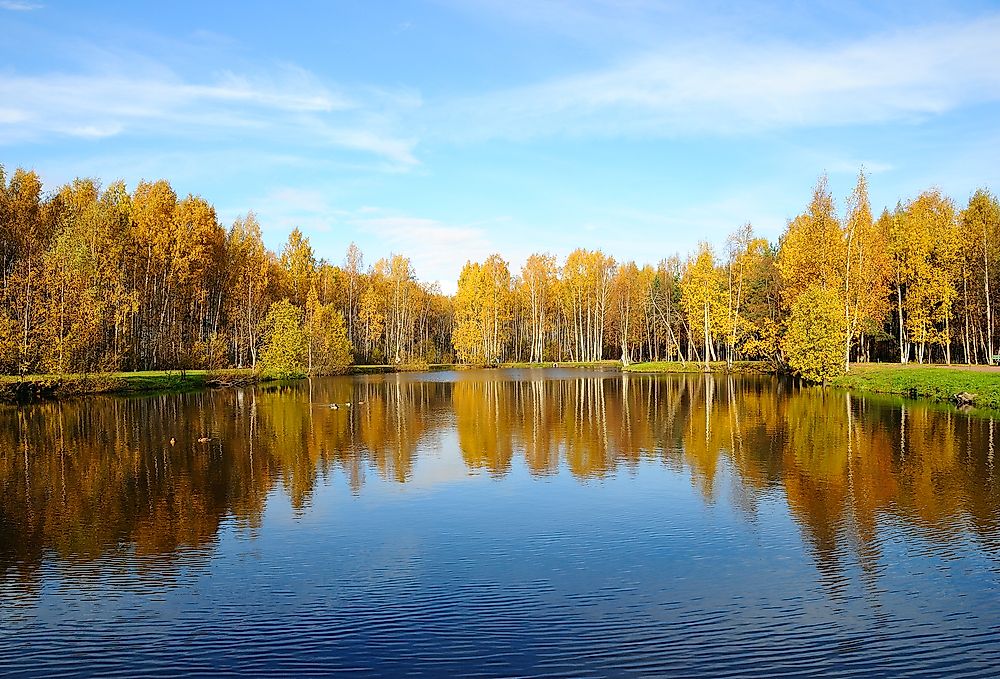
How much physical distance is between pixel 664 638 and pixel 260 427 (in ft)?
68.2

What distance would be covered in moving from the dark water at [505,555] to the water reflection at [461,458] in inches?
4.0

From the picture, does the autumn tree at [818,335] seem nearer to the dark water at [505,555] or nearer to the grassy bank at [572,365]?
the dark water at [505,555]

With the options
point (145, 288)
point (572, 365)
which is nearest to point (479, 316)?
point (572, 365)

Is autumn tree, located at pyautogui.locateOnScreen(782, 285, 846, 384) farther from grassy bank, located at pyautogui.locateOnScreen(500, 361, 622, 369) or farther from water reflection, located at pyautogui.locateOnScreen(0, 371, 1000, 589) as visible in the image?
grassy bank, located at pyautogui.locateOnScreen(500, 361, 622, 369)

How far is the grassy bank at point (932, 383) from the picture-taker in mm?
29255

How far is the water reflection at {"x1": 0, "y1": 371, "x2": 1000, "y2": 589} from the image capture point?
12.0 m

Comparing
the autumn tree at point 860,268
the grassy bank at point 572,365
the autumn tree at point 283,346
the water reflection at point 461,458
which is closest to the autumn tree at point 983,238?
the autumn tree at point 860,268

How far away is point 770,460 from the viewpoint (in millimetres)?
18391

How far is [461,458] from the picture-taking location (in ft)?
63.8

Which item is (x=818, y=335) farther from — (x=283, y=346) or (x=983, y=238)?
(x=283, y=346)

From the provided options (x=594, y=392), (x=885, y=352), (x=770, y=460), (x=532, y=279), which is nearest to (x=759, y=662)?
(x=770, y=460)

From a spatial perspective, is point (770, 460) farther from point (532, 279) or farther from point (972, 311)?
point (532, 279)

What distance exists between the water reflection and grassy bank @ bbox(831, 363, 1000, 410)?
2281 millimetres

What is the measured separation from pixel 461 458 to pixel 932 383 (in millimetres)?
24847
